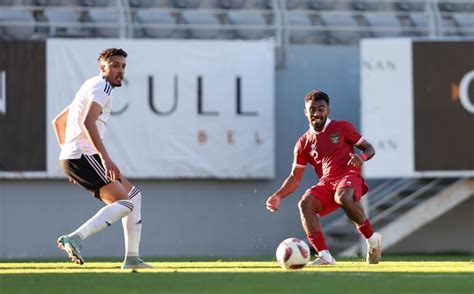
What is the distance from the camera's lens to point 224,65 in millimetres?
19938

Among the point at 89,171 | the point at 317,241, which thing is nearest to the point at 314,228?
the point at 317,241

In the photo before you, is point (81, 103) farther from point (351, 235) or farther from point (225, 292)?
point (351, 235)

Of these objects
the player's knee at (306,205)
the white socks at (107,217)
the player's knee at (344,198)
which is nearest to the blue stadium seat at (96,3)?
the player's knee at (306,205)

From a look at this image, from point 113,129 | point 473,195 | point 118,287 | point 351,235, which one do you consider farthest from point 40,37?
point 118,287

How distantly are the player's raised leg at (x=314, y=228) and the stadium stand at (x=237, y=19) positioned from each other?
8.91m

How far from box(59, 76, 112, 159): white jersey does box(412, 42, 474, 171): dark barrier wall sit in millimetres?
9128

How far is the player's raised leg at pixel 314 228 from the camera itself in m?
11.6

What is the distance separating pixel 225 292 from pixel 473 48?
12.2 m

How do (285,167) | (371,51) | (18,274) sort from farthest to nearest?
(285,167) → (371,51) → (18,274)

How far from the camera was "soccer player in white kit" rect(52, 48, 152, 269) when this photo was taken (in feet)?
35.1

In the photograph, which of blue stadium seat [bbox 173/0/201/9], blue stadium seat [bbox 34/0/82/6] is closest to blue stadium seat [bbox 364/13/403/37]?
blue stadium seat [bbox 173/0/201/9]

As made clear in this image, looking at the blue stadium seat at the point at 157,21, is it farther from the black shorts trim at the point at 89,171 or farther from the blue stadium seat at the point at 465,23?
the black shorts trim at the point at 89,171

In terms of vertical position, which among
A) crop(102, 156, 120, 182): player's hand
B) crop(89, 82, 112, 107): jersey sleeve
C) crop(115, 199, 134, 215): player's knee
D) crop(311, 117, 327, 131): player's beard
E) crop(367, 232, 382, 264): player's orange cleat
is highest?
crop(89, 82, 112, 107): jersey sleeve

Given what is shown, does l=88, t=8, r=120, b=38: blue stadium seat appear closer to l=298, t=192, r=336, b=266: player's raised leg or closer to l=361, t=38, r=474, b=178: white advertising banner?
l=361, t=38, r=474, b=178: white advertising banner
